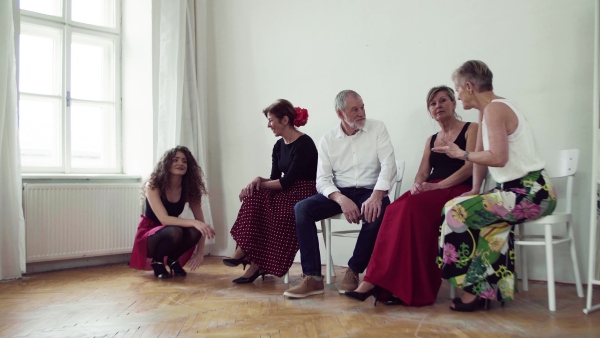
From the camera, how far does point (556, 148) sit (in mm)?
2883

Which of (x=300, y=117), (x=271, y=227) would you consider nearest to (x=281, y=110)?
(x=300, y=117)

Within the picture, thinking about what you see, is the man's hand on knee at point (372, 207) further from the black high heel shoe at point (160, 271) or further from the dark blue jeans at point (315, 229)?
the black high heel shoe at point (160, 271)

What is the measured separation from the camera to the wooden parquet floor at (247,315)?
80.0 inches

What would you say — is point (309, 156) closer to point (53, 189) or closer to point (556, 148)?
point (556, 148)

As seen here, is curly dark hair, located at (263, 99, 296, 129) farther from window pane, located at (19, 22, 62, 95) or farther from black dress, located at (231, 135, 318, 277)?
window pane, located at (19, 22, 62, 95)

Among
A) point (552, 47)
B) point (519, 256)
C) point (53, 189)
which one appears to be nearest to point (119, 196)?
point (53, 189)

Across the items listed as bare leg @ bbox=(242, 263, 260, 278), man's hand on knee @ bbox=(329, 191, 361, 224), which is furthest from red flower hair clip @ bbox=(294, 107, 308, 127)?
bare leg @ bbox=(242, 263, 260, 278)

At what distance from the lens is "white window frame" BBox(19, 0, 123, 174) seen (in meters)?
4.18

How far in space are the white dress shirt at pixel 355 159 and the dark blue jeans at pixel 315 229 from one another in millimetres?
56

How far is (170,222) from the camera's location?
3418 mm

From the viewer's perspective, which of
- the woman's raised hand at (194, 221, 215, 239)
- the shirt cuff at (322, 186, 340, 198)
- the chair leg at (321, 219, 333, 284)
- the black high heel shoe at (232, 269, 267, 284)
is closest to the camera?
the shirt cuff at (322, 186, 340, 198)

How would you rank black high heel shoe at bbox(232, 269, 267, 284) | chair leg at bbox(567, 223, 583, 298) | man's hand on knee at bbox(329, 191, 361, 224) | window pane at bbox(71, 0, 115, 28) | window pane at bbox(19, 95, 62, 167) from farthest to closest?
window pane at bbox(71, 0, 115, 28) < window pane at bbox(19, 95, 62, 167) < black high heel shoe at bbox(232, 269, 267, 284) < man's hand on knee at bbox(329, 191, 361, 224) < chair leg at bbox(567, 223, 583, 298)

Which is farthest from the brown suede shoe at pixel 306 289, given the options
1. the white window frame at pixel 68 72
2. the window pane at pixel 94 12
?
the window pane at pixel 94 12

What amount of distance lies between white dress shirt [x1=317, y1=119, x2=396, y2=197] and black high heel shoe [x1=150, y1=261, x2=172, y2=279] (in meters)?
1.20
